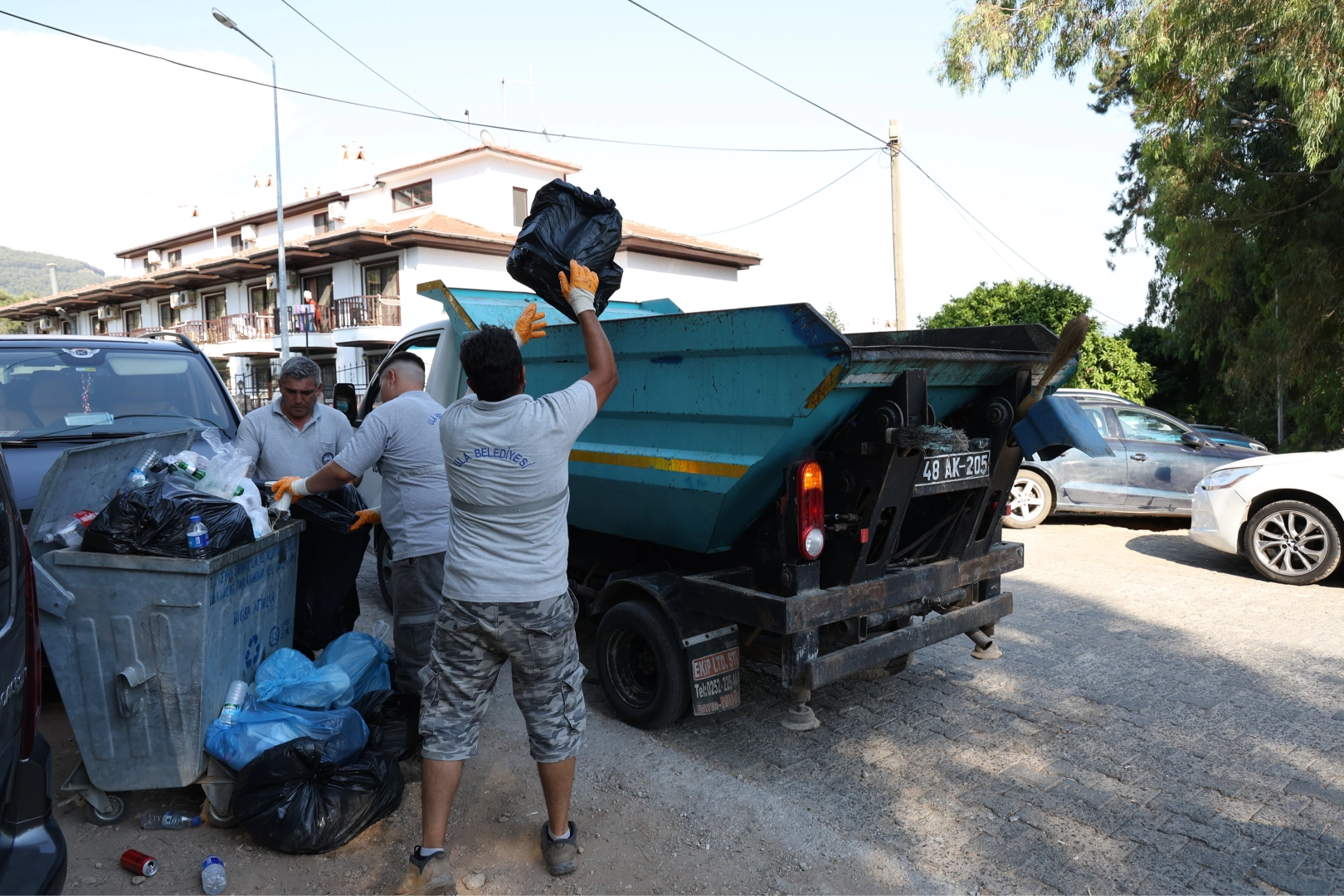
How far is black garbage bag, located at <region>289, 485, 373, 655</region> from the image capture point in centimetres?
442

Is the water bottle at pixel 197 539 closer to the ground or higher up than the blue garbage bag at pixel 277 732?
higher up

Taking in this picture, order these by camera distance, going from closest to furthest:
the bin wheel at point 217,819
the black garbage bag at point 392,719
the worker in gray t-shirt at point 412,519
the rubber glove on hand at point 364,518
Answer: the bin wheel at point 217,819 → the black garbage bag at point 392,719 → the worker in gray t-shirt at point 412,519 → the rubber glove on hand at point 364,518

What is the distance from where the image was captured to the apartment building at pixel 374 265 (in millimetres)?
28922

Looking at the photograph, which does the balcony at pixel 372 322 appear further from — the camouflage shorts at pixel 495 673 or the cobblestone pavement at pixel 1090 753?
the camouflage shorts at pixel 495 673

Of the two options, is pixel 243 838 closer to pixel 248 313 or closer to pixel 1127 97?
pixel 1127 97

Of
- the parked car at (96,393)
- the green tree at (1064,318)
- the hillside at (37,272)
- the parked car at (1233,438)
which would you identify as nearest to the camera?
the parked car at (96,393)

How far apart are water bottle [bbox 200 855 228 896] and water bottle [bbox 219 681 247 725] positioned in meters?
0.53

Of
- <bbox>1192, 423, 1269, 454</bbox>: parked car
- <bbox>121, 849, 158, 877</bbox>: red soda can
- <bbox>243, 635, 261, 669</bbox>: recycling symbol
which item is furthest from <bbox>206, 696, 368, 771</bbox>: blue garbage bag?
<bbox>1192, 423, 1269, 454</bbox>: parked car

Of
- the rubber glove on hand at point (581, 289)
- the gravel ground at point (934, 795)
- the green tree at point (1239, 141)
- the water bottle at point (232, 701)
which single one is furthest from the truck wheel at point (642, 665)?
the green tree at point (1239, 141)

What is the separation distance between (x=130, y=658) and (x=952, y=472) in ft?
11.3

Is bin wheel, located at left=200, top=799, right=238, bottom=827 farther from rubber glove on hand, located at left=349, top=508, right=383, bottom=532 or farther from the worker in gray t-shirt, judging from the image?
rubber glove on hand, located at left=349, top=508, right=383, bottom=532

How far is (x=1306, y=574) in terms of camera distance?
701 centimetres

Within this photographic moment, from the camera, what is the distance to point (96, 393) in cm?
518

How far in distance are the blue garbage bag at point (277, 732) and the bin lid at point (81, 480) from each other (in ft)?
3.07
